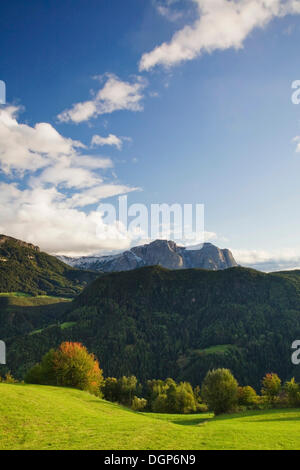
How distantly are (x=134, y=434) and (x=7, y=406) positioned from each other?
16638 millimetres

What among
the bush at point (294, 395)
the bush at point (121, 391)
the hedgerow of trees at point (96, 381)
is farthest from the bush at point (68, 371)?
the bush at point (294, 395)

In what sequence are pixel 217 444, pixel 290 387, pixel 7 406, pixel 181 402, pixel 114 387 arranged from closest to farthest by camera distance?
pixel 217 444 < pixel 7 406 < pixel 290 387 < pixel 181 402 < pixel 114 387

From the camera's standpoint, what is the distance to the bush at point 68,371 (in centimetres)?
7144

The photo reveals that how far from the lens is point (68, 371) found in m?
71.6

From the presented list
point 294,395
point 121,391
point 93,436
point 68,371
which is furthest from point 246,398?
point 93,436

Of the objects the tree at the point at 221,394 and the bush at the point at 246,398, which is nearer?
the tree at the point at 221,394

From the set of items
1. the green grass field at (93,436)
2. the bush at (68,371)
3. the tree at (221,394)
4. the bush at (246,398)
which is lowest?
the bush at (246,398)

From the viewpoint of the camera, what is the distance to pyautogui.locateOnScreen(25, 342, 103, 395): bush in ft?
234

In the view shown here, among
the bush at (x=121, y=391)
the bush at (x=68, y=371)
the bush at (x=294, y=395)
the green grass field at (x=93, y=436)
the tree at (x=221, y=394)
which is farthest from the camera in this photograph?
the bush at (x=121, y=391)

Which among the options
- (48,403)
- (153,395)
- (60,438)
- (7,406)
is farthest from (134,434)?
(153,395)

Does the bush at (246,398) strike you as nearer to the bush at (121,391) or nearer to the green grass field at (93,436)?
the bush at (121,391)

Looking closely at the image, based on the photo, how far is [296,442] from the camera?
23.7 metres

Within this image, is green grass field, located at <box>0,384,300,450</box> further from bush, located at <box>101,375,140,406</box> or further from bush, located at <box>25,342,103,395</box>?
bush, located at <box>101,375,140,406</box>
